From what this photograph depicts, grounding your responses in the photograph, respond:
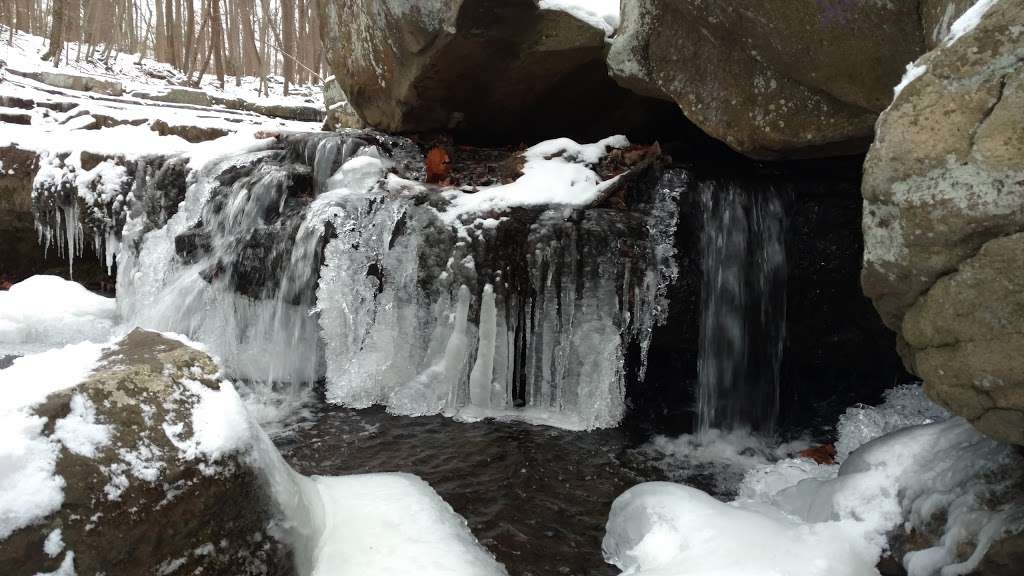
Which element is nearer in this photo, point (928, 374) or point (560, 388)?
point (928, 374)

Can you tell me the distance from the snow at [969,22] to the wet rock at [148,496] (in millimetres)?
2543

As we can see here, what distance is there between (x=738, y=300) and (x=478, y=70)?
114 inches

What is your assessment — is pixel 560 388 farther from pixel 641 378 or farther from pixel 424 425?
pixel 424 425

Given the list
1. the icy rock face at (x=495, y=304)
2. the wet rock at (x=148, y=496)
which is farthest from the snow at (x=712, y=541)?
the icy rock face at (x=495, y=304)

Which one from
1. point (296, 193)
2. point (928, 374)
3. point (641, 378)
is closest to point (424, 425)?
point (641, 378)

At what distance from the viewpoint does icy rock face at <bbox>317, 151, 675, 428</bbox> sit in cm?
448

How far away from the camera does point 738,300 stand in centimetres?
463

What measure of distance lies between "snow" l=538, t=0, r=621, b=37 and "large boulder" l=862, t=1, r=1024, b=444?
3546 mm

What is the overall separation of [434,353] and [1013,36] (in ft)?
12.2

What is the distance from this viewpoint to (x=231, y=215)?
565 cm

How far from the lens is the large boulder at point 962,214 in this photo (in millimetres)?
1805

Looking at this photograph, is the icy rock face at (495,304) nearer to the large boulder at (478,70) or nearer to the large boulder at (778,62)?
the large boulder at (778,62)

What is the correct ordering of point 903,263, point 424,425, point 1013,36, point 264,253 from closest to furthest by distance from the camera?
1. point 1013,36
2. point 903,263
3. point 424,425
4. point 264,253

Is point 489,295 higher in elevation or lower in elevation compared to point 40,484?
higher
